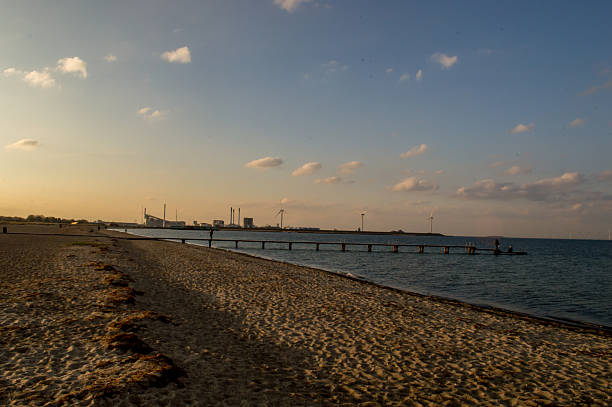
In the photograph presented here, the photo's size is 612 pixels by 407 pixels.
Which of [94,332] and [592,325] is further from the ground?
[94,332]

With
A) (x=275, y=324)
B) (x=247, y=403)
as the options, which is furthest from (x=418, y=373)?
(x=275, y=324)

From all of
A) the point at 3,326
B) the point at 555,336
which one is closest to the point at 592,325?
the point at 555,336

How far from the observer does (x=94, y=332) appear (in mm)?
9430

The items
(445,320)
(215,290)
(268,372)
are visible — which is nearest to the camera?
(268,372)

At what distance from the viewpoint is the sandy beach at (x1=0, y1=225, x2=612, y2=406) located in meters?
6.66

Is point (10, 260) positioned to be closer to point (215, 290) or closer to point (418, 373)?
point (215, 290)

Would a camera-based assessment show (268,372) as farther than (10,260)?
No

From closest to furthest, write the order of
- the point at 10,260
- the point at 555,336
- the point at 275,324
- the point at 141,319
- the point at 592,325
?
the point at 141,319
the point at 275,324
the point at 555,336
the point at 592,325
the point at 10,260

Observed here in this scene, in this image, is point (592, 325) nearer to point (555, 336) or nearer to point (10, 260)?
point (555, 336)

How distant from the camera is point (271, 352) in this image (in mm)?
9172

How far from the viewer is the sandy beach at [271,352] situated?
6.66m

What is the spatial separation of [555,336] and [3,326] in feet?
58.1

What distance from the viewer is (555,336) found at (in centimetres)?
1275

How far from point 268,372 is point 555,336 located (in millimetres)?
11209
